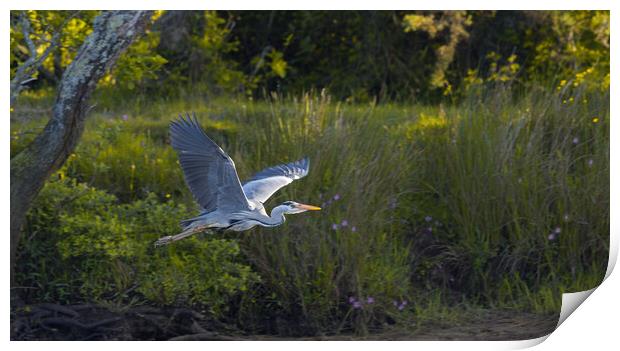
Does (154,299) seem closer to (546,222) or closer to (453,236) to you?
(453,236)

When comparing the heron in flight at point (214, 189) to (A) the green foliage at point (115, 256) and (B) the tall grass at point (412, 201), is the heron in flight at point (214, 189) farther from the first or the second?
(B) the tall grass at point (412, 201)

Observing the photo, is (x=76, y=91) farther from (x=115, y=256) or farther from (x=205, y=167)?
(x=115, y=256)

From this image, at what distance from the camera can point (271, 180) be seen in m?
4.68

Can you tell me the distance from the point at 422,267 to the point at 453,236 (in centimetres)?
30

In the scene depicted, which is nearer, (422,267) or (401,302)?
(401,302)

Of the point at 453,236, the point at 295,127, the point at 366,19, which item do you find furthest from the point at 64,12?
the point at 366,19

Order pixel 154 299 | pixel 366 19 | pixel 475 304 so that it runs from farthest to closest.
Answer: pixel 366 19
pixel 475 304
pixel 154 299

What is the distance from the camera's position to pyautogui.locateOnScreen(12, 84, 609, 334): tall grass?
5352 mm

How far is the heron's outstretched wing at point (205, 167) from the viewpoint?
438 cm

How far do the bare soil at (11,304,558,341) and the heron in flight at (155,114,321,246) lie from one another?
817mm

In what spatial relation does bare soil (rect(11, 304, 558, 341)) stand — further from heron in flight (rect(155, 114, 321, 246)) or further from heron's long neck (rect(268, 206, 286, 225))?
heron's long neck (rect(268, 206, 286, 225))

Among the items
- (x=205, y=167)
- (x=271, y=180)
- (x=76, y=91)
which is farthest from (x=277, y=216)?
(x=76, y=91)

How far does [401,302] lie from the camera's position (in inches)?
213

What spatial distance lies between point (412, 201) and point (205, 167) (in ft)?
6.45
